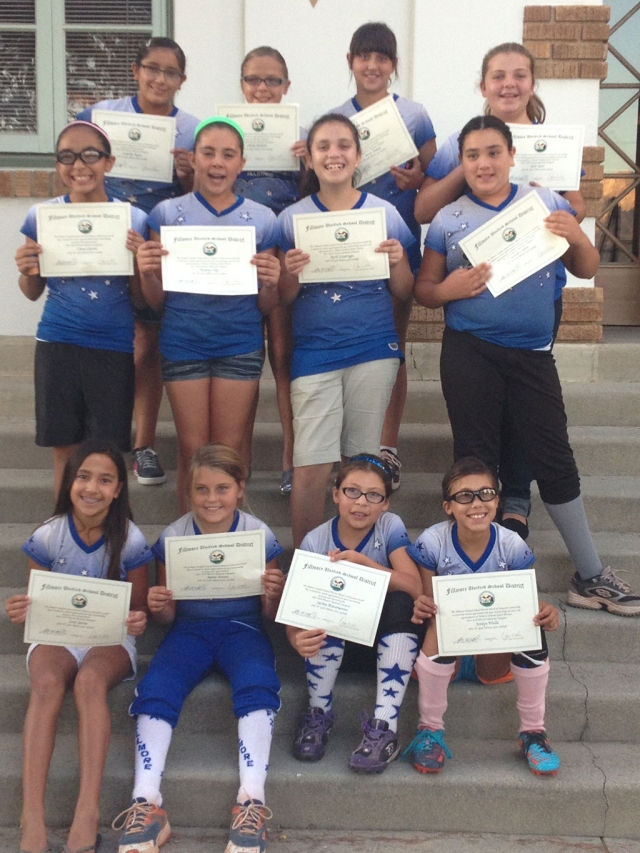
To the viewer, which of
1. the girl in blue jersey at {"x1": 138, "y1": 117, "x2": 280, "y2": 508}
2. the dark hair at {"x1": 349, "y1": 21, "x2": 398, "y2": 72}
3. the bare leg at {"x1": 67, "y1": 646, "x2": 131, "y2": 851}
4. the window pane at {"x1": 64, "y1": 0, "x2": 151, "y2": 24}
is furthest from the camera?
the window pane at {"x1": 64, "y1": 0, "x2": 151, "y2": 24}

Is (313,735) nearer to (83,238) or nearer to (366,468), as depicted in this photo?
(366,468)

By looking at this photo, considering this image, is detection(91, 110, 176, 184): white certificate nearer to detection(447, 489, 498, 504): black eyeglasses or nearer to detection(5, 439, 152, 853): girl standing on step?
detection(5, 439, 152, 853): girl standing on step

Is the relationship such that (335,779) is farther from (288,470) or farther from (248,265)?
(248,265)

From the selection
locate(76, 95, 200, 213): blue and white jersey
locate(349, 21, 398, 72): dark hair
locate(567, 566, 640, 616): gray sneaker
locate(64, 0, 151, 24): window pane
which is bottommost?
locate(567, 566, 640, 616): gray sneaker

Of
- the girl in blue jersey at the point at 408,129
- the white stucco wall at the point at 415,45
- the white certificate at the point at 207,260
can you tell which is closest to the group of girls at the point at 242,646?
the white certificate at the point at 207,260

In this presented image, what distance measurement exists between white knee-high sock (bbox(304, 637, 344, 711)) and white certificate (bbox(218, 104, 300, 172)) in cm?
194

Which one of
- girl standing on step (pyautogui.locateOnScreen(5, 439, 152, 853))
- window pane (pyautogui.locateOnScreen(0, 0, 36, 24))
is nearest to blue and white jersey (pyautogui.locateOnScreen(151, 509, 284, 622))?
girl standing on step (pyautogui.locateOnScreen(5, 439, 152, 853))

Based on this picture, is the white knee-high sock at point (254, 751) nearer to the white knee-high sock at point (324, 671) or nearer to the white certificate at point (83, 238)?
the white knee-high sock at point (324, 671)

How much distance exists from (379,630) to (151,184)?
2.07m

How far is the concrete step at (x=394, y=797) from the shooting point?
2.78m

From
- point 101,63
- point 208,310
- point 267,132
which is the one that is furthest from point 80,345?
point 101,63

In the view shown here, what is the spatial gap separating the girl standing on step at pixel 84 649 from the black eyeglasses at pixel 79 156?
3.45ft

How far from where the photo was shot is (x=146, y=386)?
396cm

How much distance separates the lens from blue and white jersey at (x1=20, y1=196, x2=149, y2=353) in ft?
11.1
